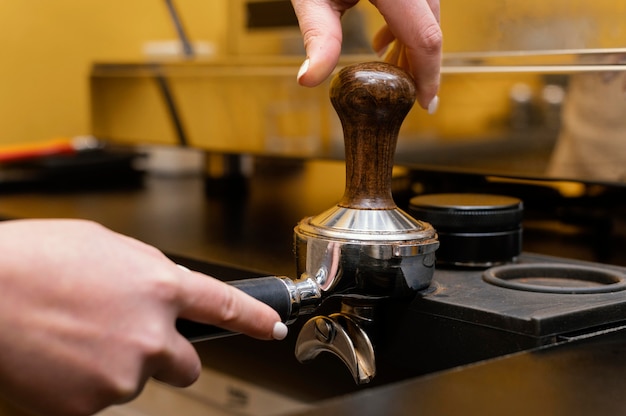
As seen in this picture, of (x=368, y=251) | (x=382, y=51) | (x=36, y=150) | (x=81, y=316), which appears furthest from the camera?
(x=36, y=150)

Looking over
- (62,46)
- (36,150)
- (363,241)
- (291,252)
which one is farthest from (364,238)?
(62,46)

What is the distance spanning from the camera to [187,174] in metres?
1.44

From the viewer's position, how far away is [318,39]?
56cm

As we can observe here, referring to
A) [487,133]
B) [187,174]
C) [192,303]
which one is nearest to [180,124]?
[187,174]

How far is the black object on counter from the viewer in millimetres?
588

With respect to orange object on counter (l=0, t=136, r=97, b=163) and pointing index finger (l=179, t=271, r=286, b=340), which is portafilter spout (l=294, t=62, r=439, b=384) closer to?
pointing index finger (l=179, t=271, r=286, b=340)

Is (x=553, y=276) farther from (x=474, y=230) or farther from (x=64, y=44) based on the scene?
(x=64, y=44)

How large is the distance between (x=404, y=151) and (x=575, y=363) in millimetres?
412

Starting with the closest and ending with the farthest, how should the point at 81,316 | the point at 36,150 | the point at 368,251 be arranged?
the point at 81,316
the point at 368,251
the point at 36,150

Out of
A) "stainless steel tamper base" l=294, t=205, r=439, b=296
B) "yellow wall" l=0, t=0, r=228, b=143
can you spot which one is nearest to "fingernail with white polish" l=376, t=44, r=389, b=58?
"stainless steel tamper base" l=294, t=205, r=439, b=296

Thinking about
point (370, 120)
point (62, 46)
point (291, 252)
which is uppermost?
point (62, 46)

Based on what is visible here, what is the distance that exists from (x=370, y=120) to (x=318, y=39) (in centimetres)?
8

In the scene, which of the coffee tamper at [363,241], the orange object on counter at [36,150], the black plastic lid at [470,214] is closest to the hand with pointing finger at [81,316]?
the coffee tamper at [363,241]

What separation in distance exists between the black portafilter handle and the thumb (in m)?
0.15
